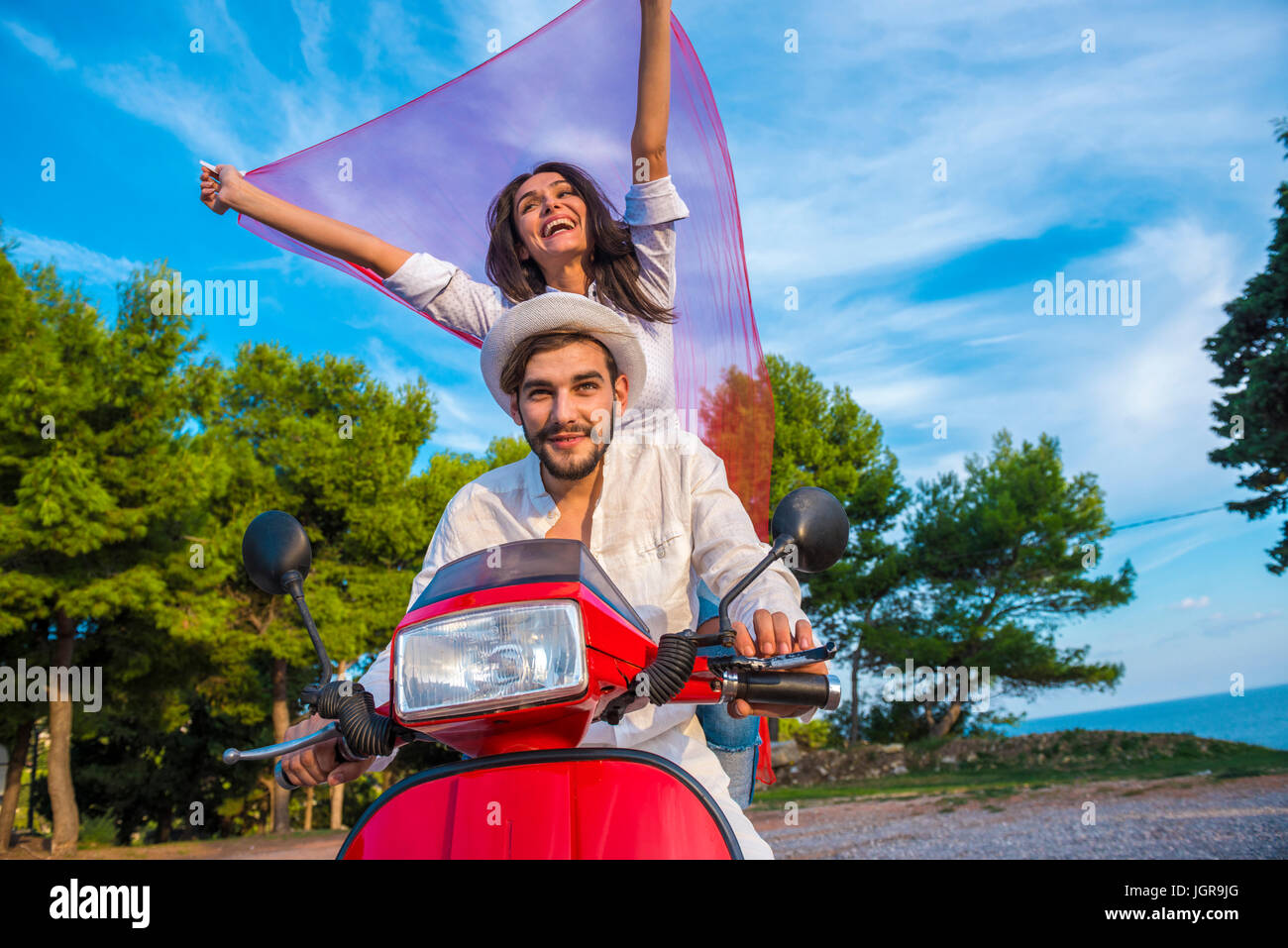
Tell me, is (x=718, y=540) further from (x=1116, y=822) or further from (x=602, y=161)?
(x=1116, y=822)

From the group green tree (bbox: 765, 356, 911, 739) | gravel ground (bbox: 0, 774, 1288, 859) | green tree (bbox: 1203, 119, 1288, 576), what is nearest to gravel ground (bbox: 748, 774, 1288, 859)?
gravel ground (bbox: 0, 774, 1288, 859)

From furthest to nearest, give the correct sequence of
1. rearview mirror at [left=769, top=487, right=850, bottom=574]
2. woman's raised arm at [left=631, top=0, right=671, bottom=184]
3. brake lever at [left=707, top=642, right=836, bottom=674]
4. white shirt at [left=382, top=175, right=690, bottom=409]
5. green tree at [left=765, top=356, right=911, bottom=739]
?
green tree at [left=765, top=356, right=911, bottom=739] → white shirt at [left=382, top=175, right=690, bottom=409] → woman's raised arm at [left=631, top=0, right=671, bottom=184] → rearview mirror at [left=769, top=487, right=850, bottom=574] → brake lever at [left=707, top=642, right=836, bottom=674]

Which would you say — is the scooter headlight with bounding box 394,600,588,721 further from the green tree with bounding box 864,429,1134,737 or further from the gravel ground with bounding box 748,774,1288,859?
the green tree with bounding box 864,429,1134,737

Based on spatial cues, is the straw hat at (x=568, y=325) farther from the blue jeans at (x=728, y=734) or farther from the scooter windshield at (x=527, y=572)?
the scooter windshield at (x=527, y=572)

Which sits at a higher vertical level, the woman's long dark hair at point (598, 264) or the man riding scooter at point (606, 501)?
the woman's long dark hair at point (598, 264)

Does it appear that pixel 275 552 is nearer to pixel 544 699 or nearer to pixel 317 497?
pixel 544 699

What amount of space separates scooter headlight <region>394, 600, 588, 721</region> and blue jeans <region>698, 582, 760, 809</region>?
607 mm

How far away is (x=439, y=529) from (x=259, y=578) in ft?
1.34

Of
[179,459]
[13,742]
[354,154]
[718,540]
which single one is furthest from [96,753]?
[718,540]

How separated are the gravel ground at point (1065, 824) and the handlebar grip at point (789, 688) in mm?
4826

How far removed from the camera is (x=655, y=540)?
156 centimetres

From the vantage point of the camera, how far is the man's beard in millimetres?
1478

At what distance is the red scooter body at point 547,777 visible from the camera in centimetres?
97

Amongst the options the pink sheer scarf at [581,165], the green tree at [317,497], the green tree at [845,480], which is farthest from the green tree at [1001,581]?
the pink sheer scarf at [581,165]
